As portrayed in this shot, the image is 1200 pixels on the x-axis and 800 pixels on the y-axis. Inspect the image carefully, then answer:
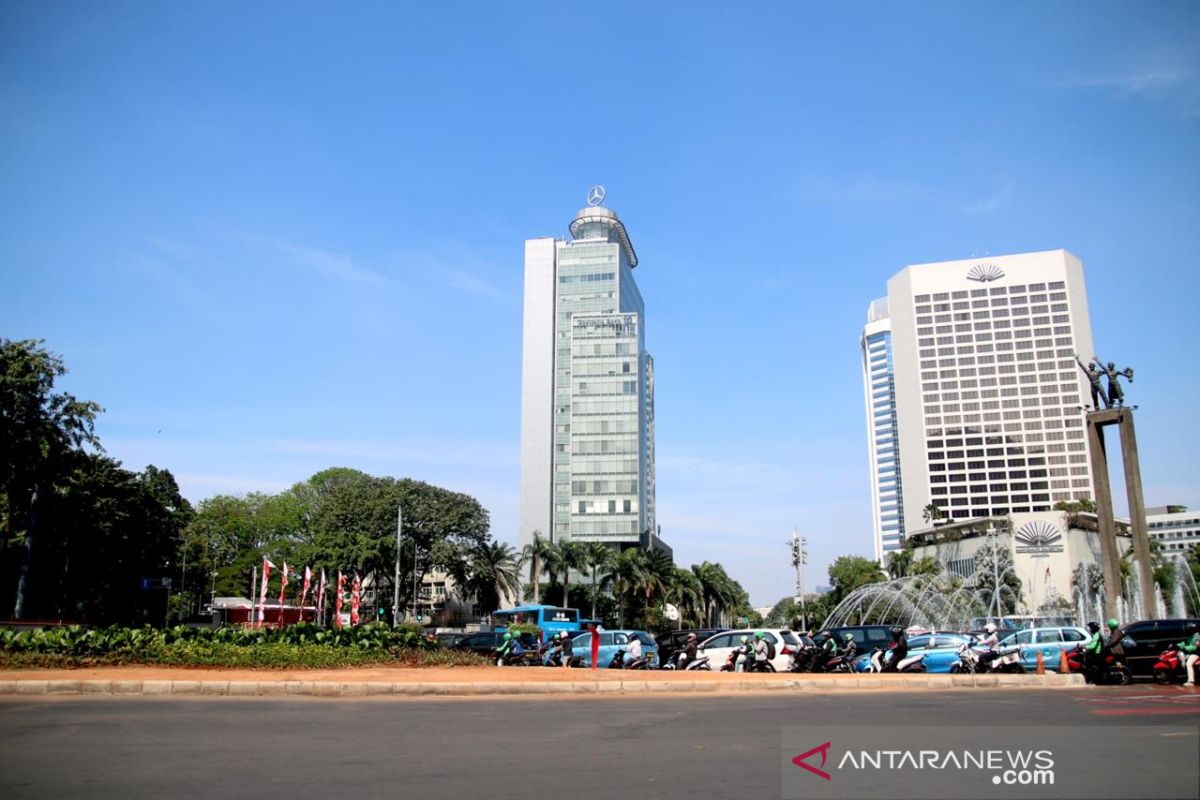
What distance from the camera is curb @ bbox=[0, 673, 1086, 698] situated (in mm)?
16328

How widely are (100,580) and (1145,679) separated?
60.1 meters

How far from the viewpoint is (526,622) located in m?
48.8

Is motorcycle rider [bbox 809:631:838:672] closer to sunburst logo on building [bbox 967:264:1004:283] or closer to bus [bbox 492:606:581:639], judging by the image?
Answer: bus [bbox 492:606:581:639]

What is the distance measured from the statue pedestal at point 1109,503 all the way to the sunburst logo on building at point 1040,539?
7077 cm

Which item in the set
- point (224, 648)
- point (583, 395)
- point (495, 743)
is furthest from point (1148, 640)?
point (583, 395)

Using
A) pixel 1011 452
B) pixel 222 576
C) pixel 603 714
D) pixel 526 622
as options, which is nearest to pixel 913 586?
pixel 526 622

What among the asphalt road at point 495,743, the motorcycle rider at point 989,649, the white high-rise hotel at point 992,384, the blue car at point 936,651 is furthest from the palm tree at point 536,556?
the white high-rise hotel at point 992,384

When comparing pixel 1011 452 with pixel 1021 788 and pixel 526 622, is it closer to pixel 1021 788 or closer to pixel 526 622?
pixel 526 622

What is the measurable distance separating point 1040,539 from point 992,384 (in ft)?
231

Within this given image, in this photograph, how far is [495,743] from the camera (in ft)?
34.7

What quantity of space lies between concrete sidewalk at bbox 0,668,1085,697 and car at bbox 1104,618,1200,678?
2683mm

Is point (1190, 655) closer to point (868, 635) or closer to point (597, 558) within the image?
point (868, 635)
